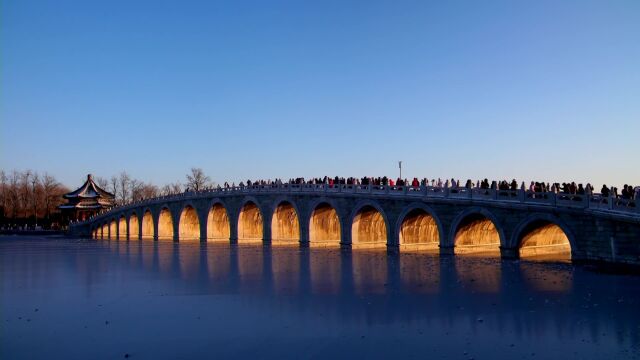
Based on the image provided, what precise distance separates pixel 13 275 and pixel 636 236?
23964 millimetres

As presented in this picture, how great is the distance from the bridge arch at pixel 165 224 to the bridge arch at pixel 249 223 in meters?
15.0

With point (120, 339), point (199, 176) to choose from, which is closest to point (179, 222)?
point (199, 176)

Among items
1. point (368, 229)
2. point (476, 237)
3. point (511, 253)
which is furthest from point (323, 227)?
point (511, 253)

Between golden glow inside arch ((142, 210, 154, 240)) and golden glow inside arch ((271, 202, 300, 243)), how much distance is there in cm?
2553

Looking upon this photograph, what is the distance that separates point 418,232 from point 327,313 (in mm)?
19324

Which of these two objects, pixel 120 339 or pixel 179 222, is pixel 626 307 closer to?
pixel 120 339

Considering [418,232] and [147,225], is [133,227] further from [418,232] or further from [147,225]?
[418,232]

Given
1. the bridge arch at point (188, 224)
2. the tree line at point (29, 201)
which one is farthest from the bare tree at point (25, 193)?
the bridge arch at point (188, 224)

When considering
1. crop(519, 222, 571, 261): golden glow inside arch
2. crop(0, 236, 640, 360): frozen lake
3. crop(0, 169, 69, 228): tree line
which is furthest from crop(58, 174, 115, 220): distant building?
crop(519, 222, 571, 261): golden glow inside arch

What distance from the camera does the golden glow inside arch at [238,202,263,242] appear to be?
1698 inches

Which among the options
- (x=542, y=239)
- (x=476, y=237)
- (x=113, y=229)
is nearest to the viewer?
(x=542, y=239)

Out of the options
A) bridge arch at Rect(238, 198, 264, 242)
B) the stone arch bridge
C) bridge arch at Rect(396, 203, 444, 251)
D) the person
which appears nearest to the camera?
the stone arch bridge

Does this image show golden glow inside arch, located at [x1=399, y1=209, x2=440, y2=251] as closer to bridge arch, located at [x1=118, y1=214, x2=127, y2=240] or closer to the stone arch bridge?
the stone arch bridge

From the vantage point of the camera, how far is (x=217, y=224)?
48.6 metres
